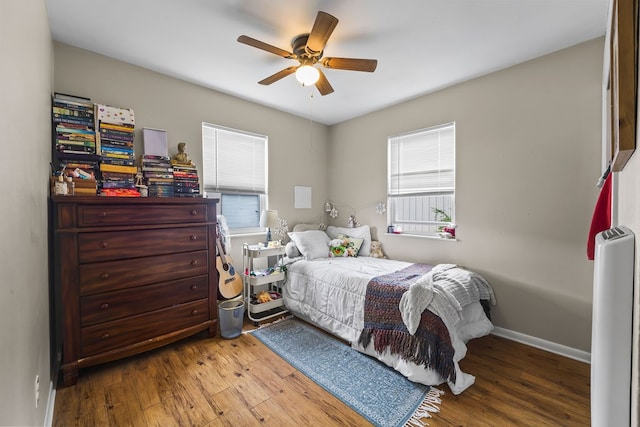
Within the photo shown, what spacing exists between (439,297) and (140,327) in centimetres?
238

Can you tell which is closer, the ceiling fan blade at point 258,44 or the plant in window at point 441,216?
the ceiling fan blade at point 258,44

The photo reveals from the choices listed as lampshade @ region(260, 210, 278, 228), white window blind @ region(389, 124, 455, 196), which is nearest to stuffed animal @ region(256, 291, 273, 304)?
lampshade @ region(260, 210, 278, 228)

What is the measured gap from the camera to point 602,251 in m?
0.63

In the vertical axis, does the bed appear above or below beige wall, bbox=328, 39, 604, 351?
below

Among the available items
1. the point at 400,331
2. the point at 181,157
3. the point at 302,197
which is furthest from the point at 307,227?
the point at 400,331

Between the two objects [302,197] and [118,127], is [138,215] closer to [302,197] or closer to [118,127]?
[118,127]

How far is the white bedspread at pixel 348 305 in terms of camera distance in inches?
76.9

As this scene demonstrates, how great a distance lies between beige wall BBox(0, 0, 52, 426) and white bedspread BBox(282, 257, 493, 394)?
1973 mm

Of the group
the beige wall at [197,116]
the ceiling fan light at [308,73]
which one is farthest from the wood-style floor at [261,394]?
the ceiling fan light at [308,73]

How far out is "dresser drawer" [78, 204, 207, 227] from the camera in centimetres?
193

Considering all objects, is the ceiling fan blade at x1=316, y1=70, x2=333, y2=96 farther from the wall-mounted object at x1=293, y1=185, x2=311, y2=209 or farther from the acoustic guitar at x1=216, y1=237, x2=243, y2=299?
the acoustic guitar at x1=216, y1=237, x2=243, y2=299

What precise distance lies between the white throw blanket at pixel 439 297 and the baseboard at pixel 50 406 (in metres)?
2.25

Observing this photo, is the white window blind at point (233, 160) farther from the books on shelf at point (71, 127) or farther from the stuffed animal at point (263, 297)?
the stuffed animal at point (263, 297)

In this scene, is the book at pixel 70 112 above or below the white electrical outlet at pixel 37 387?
above
